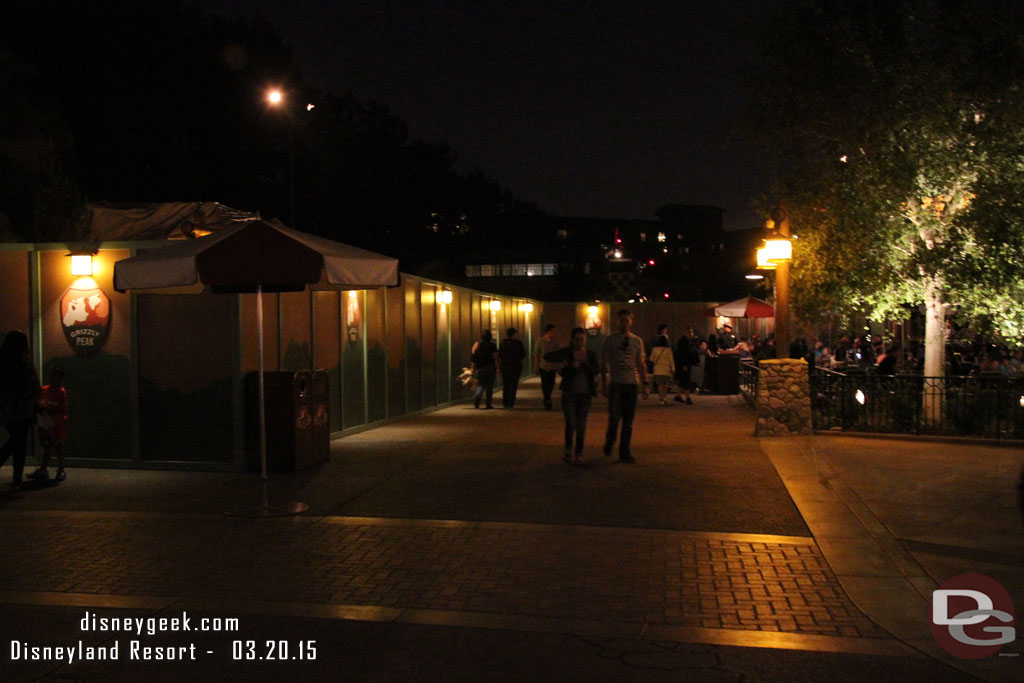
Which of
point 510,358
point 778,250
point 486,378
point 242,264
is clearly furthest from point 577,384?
point 486,378

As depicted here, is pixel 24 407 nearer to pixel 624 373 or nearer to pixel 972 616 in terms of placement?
pixel 624 373

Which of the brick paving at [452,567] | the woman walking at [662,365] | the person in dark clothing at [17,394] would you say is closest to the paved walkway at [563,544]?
the brick paving at [452,567]

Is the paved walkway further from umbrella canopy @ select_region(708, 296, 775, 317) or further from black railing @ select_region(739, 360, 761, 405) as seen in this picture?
umbrella canopy @ select_region(708, 296, 775, 317)

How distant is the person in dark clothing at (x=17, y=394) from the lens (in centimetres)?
998

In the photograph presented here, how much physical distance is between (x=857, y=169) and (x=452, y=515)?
1036cm

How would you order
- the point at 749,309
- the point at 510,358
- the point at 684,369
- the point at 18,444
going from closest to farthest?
the point at 18,444
the point at 510,358
the point at 684,369
the point at 749,309

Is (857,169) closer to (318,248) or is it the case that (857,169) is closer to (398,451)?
(398,451)

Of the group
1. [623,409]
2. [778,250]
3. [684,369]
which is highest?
[778,250]

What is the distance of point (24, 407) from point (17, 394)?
171mm

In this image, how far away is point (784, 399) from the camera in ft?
47.8

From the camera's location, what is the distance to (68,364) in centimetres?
1184

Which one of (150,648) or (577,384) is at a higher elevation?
(577,384)

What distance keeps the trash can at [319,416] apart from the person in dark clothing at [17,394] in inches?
120

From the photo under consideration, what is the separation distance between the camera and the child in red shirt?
10.5 metres
